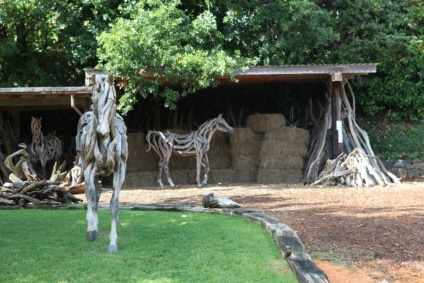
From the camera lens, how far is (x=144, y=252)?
674cm

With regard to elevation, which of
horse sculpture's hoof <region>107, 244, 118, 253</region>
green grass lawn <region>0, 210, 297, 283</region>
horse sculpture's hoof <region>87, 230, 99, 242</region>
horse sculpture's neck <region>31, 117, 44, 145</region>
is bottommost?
green grass lawn <region>0, 210, 297, 283</region>

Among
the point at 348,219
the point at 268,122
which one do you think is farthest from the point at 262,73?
the point at 348,219

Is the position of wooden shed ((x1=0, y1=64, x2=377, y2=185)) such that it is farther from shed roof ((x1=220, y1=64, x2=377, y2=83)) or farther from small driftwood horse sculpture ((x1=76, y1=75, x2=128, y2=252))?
small driftwood horse sculpture ((x1=76, y1=75, x2=128, y2=252))

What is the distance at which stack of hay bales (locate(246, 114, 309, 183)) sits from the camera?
58.1 feet

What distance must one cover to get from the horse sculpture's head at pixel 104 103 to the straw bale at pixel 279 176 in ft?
36.3

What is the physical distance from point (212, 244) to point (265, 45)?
1366 cm

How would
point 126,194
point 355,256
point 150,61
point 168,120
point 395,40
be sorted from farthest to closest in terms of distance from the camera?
point 395,40
point 168,120
point 150,61
point 126,194
point 355,256

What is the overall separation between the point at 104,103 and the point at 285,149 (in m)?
11.3

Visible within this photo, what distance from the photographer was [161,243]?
7.30 m

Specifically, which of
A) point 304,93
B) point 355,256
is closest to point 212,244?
point 355,256

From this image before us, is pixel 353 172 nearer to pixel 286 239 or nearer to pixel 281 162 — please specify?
pixel 281 162

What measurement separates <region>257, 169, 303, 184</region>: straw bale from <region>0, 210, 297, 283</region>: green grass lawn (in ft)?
27.8

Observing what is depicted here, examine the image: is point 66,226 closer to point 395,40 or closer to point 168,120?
point 168,120

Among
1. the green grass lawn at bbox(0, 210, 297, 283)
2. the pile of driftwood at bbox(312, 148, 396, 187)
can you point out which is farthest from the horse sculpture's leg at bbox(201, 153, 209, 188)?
the green grass lawn at bbox(0, 210, 297, 283)
